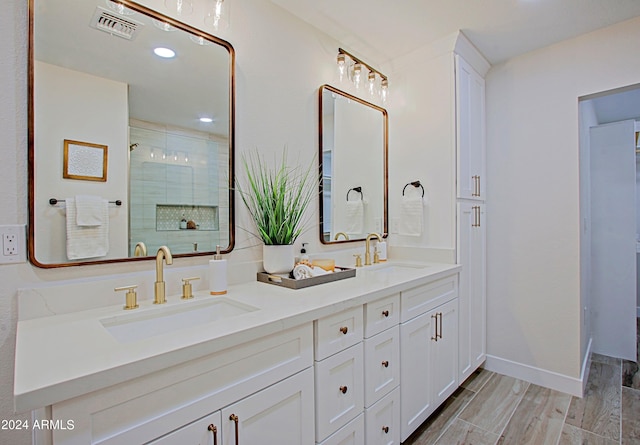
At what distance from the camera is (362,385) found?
1.42 m

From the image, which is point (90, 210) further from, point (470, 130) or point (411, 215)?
point (470, 130)

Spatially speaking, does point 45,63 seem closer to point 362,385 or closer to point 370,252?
point 362,385

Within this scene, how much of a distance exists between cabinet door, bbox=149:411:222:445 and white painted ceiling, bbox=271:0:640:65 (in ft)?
6.54

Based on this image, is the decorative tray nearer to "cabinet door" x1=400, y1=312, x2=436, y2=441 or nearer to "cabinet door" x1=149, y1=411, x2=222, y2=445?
"cabinet door" x1=400, y1=312, x2=436, y2=441

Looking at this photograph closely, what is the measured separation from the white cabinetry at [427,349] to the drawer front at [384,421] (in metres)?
0.06

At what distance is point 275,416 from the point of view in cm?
106

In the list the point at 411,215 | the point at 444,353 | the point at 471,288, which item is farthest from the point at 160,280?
the point at 471,288

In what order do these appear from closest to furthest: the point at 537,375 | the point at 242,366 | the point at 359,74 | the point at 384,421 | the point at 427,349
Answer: the point at 242,366, the point at 384,421, the point at 427,349, the point at 359,74, the point at 537,375

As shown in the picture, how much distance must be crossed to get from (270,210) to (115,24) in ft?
3.24

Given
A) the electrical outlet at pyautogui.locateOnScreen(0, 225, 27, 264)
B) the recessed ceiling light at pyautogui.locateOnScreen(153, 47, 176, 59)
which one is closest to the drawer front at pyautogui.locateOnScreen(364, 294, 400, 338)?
the electrical outlet at pyautogui.locateOnScreen(0, 225, 27, 264)

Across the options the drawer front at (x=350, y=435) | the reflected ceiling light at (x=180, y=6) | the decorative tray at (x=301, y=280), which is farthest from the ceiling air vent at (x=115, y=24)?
the drawer front at (x=350, y=435)

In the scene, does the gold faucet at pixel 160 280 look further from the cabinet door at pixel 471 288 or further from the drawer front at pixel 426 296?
the cabinet door at pixel 471 288

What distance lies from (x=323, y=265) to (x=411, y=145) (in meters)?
1.27

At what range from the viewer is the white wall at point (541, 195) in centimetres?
227
